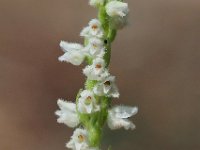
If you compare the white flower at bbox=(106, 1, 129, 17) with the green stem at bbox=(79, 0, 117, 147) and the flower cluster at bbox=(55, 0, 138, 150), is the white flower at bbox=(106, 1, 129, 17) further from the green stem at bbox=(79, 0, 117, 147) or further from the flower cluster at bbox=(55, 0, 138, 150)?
the green stem at bbox=(79, 0, 117, 147)

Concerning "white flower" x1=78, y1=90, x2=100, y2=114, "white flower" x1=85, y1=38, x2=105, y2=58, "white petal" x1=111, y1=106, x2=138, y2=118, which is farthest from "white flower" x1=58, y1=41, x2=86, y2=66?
"white petal" x1=111, y1=106, x2=138, y2=118

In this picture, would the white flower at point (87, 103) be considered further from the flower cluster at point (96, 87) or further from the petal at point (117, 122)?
the petal at point (117, 122)

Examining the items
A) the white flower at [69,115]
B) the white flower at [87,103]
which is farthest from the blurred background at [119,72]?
the white flower at [87,103]

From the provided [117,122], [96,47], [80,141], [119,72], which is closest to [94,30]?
[96,47]

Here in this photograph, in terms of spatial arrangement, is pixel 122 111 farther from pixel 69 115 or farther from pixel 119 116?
pixel 69 115
